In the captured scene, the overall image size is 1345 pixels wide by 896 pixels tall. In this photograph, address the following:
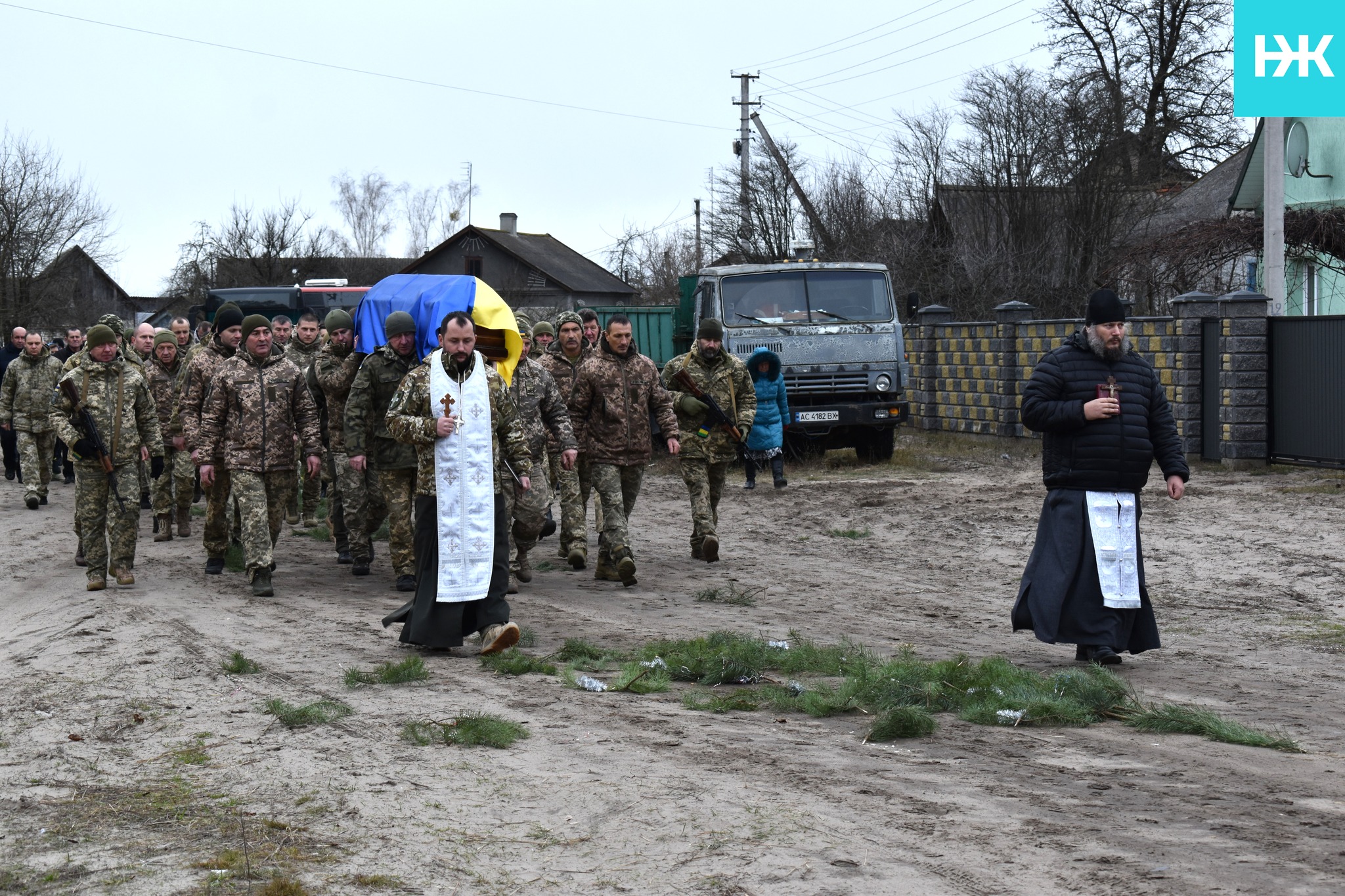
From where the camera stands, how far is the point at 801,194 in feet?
125

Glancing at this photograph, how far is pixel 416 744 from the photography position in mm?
6094

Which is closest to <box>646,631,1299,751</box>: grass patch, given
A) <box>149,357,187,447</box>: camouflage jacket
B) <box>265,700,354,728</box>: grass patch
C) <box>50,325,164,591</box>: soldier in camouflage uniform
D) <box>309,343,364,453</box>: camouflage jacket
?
<box>265,700,354,728</box>: grass patch

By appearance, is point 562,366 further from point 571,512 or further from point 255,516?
point 255,516

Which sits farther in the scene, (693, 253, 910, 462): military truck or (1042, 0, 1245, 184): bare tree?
(1042, 0, 1245, 184): bare tree

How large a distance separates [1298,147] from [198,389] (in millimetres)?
26665

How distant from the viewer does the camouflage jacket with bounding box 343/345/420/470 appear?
1043cm

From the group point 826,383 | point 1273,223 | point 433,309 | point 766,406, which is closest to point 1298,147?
point 1273,223

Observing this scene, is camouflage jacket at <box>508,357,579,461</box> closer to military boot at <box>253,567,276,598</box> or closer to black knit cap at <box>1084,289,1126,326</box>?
military boot at <box>253,567,276,598</box>

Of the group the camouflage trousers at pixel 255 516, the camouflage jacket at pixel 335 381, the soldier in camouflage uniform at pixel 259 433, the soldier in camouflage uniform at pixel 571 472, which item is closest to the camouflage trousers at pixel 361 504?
the camouflage jacket at pixel 335 381

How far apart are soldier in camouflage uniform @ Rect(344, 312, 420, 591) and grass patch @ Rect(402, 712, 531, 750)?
4.06 metres

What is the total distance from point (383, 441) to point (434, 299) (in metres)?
1.13

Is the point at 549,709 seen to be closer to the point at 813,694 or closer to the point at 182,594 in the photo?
the point at 813,694

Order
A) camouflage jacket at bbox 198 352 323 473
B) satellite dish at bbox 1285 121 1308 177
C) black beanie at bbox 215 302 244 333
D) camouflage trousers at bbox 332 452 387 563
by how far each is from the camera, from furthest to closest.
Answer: satellite dish at bbox 1285 121 1308 177, black beanie at bbox 215 302 244 333, camouflage trousers at bbox 332 452 387 563, camouflage jacket at bbox 198 352 323 473

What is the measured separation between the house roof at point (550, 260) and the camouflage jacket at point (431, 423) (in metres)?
52.7
